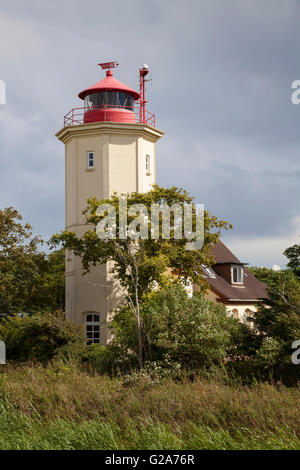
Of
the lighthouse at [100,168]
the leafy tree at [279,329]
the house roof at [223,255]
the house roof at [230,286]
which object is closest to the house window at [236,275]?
the house roof at [230,286]

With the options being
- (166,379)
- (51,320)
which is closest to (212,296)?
(51,320)

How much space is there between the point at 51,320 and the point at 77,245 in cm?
378

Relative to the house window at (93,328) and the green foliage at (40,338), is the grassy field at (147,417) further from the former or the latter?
the house window at (93,328)

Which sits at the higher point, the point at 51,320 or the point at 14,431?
the point at 51,320

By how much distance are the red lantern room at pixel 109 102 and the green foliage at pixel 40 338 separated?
35.7 feet

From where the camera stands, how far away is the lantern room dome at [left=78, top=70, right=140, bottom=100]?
3090 cm

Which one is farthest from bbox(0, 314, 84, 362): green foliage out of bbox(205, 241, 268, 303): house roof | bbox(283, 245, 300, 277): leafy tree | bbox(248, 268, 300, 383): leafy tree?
bbox(283, 245, 300, 277): leafy tree

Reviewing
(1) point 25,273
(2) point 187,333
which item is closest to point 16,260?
(1) point 25,273

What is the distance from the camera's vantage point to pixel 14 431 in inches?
565

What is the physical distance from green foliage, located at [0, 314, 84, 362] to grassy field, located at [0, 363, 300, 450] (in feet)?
22.7

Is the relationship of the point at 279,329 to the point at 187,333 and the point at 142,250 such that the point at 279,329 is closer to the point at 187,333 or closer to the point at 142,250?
the point at 187,333

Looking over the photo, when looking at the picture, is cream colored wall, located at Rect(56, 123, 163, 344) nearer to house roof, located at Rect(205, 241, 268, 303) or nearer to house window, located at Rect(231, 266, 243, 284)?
house roof, located at Rect(205, 241, 268, 303)
